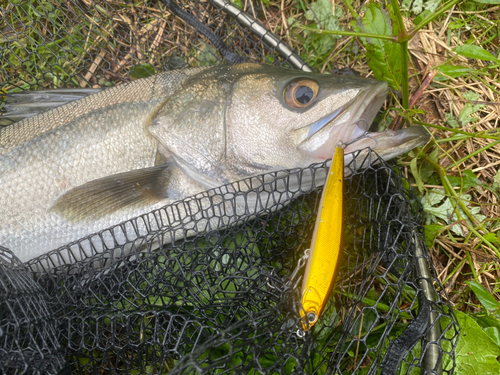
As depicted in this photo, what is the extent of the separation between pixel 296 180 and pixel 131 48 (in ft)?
5.96

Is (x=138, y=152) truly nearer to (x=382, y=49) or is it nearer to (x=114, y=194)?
(x=114, y=194)

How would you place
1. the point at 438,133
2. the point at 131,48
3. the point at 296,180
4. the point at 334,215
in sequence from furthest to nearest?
1. the point at 131,48
2. the point at 438,133
3. the point at 296,180
4. the point at 334,215

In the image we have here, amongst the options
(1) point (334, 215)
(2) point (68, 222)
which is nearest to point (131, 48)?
(2) point (68, 222)

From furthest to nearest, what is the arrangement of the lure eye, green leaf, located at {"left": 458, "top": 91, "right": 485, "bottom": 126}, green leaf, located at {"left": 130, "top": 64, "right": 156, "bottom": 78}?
green leaf, located at {"left": 130, "top": 64, "right": 156, "bottom": 78} → green leaf, located at {"left": 458, "top": 91, "right": 485, "bottom": 126} → the lure eye

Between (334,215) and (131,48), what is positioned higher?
(131,48)

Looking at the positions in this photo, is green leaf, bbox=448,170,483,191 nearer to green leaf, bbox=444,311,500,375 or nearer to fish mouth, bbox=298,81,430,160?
fish mouth, bbox=298,81,430,160

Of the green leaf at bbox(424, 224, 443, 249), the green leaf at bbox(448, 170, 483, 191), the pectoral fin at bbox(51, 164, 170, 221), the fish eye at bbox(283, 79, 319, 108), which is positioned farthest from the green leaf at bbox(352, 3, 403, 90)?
the pectoral fin at bbox(51, 164, 170, 221)

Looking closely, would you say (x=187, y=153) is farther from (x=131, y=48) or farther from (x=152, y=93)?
(x=131, y=48)

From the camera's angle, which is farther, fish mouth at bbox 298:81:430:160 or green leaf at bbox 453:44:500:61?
green leaf at bbox 453:44:500:61

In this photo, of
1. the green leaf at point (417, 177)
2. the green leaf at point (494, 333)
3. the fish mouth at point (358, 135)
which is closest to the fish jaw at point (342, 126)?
the fish mouth at point (358, 135)

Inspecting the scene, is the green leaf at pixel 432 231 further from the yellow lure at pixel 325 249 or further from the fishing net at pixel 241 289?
the yellow lure at pixel 325 249

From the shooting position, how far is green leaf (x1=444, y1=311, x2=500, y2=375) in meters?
2.14

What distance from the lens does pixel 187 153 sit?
7.70 ft

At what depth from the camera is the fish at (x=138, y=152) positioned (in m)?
2.28
